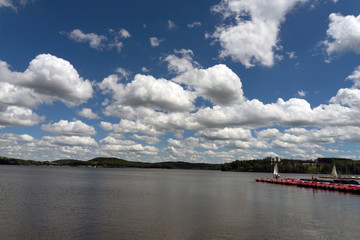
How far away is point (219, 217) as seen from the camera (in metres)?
46.6

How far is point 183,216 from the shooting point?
46656 millimetres

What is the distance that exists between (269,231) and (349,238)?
9814mm

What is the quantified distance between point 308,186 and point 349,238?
307 ft

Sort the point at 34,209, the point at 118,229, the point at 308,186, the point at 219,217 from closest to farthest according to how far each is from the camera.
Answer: the point at 118,229
the point at 219,217
the point at 34,209
the point at 308,186

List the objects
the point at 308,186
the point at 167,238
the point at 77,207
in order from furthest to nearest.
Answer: the point at 308,186
the point at 77,207
the point at 167,238

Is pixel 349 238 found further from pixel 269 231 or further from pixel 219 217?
pixel 219 217

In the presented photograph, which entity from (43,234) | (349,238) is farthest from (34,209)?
(349,238)

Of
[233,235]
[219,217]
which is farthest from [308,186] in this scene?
[233,235]

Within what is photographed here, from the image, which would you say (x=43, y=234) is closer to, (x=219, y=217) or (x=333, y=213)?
(x=219, y=217)

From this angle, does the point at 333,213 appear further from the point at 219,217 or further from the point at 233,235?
the point at 233,235

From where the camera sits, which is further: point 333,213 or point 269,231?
point 333,213

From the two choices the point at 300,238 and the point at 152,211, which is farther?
the point at 152,211

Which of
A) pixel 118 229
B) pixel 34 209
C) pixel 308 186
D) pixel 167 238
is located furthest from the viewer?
pixel 308 186

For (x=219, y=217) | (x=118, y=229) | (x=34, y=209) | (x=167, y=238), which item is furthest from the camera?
(x=34, y=209)
